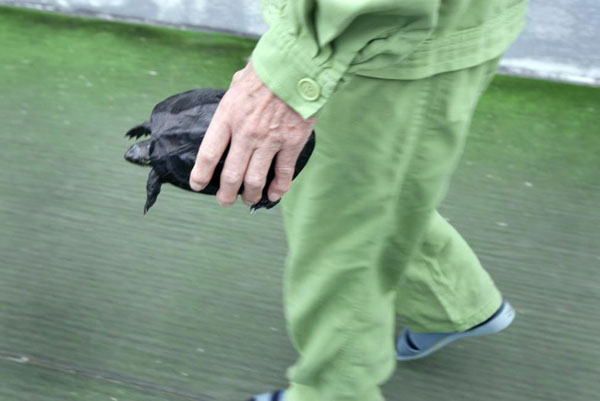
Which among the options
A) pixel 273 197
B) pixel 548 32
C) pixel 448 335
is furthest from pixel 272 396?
pixel 548 32

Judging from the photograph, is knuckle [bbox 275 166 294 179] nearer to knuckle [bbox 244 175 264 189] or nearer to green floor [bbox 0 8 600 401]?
knuckle [bbox 244 175 264 189]

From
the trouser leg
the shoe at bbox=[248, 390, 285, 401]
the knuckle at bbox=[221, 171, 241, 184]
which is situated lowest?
the shoe at bbox=[248, 390, 285, 401]

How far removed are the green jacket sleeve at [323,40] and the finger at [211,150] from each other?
0.29 ft

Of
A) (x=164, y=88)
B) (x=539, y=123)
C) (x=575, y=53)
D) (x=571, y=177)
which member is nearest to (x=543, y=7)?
(x=575, y=53)

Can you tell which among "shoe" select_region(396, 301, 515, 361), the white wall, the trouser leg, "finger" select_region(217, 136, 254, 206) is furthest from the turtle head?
the white wall

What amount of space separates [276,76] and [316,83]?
0.18 feet

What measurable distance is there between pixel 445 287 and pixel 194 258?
2.32 feet

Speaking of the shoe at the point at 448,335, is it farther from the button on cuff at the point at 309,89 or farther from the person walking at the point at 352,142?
the button on cuff at the point at 309,89

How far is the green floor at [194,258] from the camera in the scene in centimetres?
162

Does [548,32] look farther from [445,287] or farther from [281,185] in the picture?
[281,185]

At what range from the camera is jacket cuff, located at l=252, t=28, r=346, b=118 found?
0.92 m

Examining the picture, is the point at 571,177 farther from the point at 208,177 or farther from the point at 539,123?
the point at 208,177

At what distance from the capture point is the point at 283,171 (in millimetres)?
996

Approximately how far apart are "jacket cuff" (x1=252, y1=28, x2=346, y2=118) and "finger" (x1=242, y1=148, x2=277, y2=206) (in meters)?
0.07
